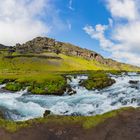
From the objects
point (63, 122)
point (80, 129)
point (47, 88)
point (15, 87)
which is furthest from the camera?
point (15, 87)

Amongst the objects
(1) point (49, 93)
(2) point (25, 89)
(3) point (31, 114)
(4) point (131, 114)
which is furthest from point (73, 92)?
(4) point (131, 114)

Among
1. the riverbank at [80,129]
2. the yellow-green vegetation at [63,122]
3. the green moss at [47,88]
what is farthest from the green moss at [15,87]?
the riverbank at [80,129]

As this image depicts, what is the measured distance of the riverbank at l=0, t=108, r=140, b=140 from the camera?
2629cm

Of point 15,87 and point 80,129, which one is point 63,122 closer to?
point 80,129

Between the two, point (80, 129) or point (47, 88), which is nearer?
point (80, 129)

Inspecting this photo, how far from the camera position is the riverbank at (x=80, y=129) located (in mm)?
26286

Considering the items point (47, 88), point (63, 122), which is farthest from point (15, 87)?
point (63, 122)

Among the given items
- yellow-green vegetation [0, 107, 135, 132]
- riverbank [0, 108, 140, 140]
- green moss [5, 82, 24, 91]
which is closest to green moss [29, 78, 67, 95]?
green moss [5, 82, 24, 91]

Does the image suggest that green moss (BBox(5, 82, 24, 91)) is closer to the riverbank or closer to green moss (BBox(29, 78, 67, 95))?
green moss (BBox(29, 78, 67, 95))

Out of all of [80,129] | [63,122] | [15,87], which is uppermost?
[63,122]

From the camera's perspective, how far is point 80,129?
27.2 meters

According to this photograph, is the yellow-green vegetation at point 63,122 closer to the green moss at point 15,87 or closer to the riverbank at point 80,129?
the riverbank at point 80,129

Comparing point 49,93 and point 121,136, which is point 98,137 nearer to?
point 121,136

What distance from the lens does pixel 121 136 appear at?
26.0m
